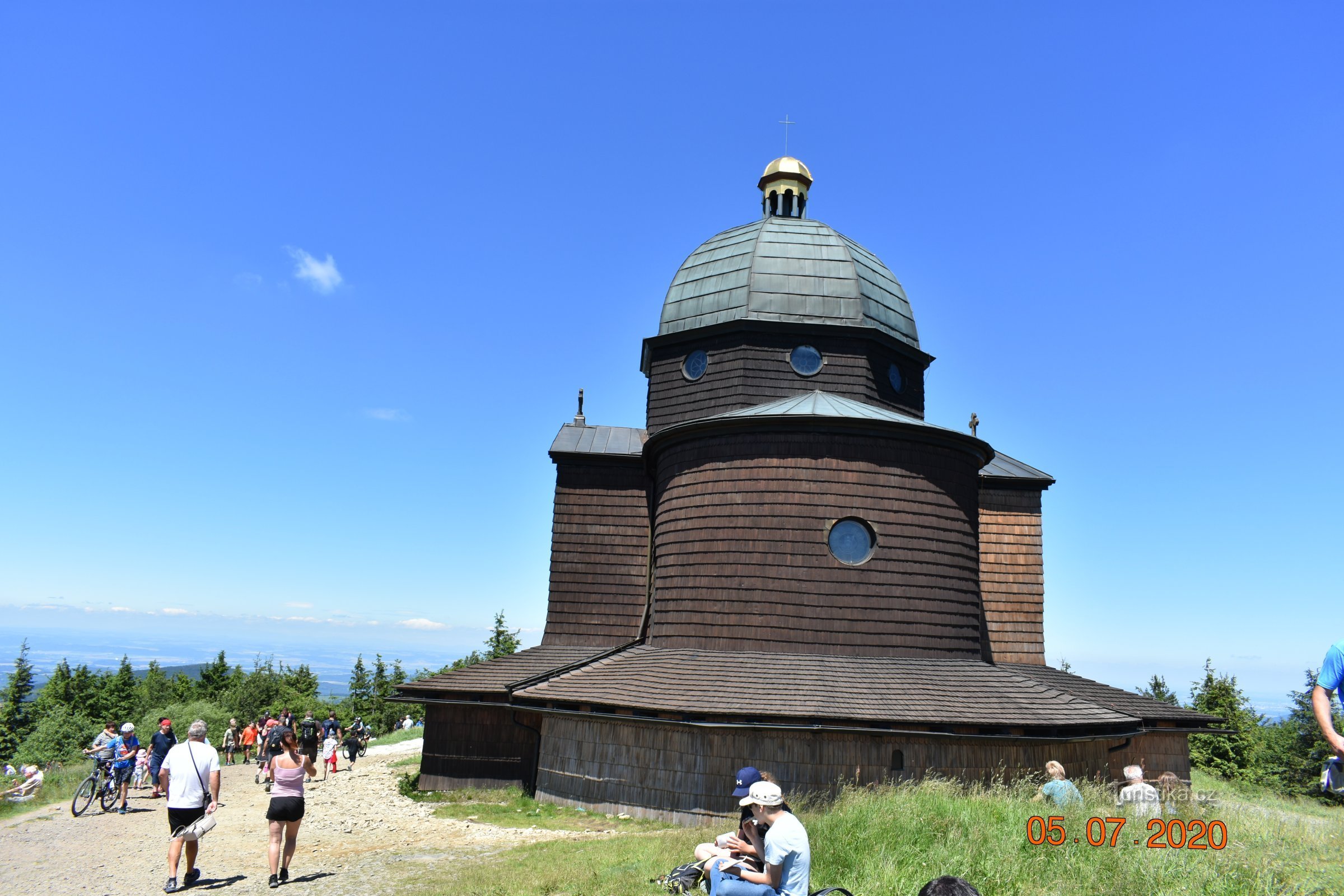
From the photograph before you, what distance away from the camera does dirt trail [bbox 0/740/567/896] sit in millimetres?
9727

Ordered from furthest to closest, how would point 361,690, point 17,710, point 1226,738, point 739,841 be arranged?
point 361,690
point 17,710
point 1226,738
point 739,841

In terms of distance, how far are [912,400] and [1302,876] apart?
15871mm

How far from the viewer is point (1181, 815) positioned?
8523mm

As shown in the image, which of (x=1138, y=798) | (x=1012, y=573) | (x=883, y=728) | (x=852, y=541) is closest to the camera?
(x=1138, y=798)

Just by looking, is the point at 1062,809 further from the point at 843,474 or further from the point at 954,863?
the point at 843,474

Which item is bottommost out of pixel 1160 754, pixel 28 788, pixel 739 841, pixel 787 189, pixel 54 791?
pixel 54 791

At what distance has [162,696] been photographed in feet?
213

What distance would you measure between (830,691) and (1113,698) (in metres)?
7.86

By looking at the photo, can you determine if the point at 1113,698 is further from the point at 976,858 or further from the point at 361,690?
the point at 361,690

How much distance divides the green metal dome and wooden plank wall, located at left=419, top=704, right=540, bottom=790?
33.7 ft

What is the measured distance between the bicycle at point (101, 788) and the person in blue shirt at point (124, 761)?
0.12m

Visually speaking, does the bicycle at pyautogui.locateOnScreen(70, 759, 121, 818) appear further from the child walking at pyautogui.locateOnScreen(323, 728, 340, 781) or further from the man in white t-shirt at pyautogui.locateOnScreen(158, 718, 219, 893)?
the man in white t-shirt at pyautogui.locateOnScreen(158, 718, 219, 893)

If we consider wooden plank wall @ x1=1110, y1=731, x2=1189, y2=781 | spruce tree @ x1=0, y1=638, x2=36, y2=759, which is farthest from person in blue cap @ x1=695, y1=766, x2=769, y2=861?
spruce tree @ x1=0, y1=638, x2=36, y2=759

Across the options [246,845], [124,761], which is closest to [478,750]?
[246,845]
